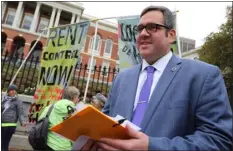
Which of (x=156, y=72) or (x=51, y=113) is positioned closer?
(x=156, y=72)

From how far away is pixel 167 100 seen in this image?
5.09ft

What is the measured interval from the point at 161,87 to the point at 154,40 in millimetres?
399

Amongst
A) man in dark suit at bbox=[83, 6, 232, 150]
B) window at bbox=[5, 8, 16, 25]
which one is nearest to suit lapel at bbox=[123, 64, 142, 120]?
man in dark suit at bbox=[83, 6, 232, 150]

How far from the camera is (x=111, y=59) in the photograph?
4503cm

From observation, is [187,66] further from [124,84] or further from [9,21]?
[9,21]

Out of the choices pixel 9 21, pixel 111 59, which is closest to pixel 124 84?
pixel 111 59

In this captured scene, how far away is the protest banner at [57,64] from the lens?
608cm

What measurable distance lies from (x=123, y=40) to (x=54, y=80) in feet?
6.51

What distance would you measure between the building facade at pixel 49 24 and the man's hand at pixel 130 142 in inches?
1622

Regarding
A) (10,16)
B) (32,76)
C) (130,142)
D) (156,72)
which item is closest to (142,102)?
(156,72)

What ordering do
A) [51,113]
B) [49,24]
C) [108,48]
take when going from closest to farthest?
[51,113] → [49,24] → [108,48]

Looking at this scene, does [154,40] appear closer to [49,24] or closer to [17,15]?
[17,15]

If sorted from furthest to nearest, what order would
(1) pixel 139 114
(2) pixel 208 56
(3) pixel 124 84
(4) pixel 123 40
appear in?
(2) pixel 208 56 < (4) pixel 123 40 < (3) pixel 124 84 < (1) pixel 139 114

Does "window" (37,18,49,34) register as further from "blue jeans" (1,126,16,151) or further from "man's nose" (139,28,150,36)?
"man's nose" (139,28,150,36)
